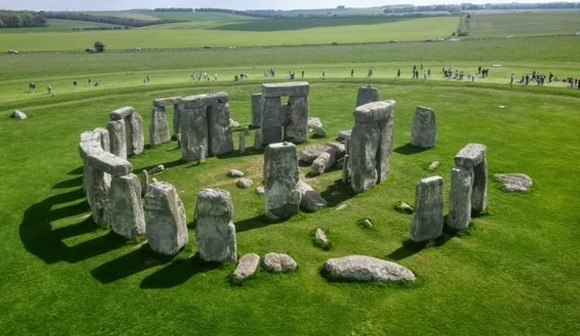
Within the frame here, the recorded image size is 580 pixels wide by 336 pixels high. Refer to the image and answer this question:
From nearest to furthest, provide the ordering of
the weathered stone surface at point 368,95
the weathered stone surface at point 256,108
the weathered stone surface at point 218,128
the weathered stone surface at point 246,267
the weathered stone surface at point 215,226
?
the weathered stone surface at point 246,267 → the weathered stone surface at point 215,226 → the weathered stone surface at point 218,128 → the weathered stone surface at point 368,95 → the weathered stone surface at point 256,108

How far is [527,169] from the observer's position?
20.6m

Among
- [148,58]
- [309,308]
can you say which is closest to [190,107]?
[309,308]

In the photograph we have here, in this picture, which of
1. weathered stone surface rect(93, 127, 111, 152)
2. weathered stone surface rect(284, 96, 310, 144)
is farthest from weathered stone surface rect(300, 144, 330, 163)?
weathered stone surface rect(93, 127, 111, 152)

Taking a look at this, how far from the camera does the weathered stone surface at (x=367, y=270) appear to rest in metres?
12.3

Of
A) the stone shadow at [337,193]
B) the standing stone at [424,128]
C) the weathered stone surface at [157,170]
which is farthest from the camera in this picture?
the standing stone at [424,128]

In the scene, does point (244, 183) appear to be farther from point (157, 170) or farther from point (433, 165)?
point (433, 165)

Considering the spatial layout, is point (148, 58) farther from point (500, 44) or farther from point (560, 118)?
point (560, 118)

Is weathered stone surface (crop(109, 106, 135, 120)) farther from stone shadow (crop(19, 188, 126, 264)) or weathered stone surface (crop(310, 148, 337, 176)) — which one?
weathered stone surface (crop(310, 148, 337, 176))

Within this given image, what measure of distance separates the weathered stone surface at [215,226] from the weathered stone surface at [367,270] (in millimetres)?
2681

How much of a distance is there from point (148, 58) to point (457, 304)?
75.3m

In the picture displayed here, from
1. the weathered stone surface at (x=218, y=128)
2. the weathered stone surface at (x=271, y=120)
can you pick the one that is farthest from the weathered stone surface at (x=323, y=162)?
the weathered stone surface at (x=218, y=128)

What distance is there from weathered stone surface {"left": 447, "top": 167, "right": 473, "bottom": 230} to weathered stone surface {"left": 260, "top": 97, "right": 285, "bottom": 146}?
36.8 feet

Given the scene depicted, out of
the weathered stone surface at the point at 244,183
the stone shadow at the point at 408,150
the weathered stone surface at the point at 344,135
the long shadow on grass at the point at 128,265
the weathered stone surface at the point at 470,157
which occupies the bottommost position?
the long shadow on grass at the point at 128,265

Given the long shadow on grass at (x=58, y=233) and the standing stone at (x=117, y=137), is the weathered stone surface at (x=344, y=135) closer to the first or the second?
the standing stone at (x=117, y=137)
